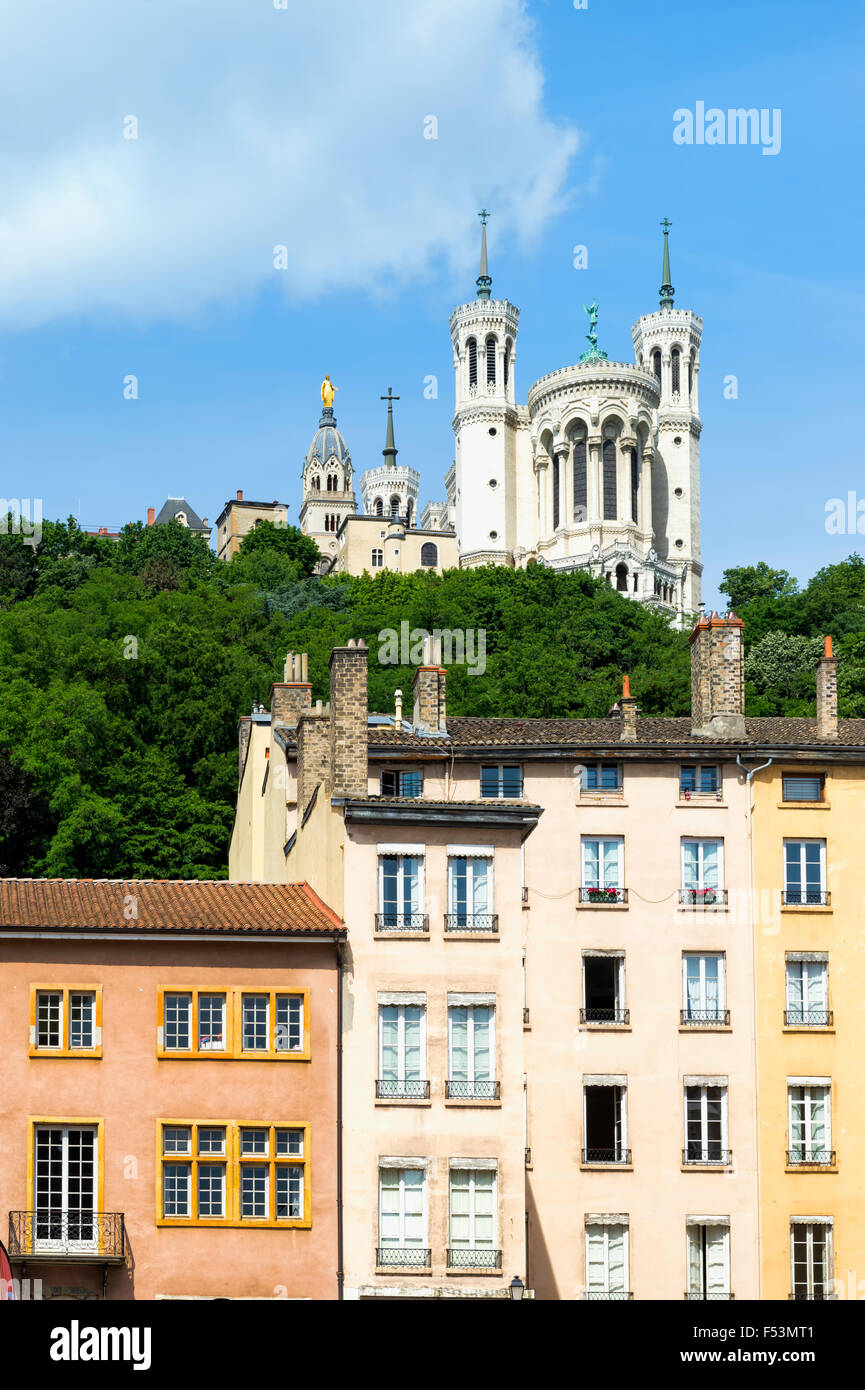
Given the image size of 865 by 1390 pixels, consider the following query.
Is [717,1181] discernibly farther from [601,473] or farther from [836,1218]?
[601,473]

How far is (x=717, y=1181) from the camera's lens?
44.7m

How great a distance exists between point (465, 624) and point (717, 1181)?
88.4 meters

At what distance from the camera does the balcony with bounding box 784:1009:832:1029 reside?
152 ft

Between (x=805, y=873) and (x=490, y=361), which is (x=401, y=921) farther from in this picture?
(x=490, y=361)

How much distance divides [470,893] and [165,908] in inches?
233

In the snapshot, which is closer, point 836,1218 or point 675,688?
point 836,1218

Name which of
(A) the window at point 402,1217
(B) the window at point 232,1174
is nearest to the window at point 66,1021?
(B) the window at point 232,1174

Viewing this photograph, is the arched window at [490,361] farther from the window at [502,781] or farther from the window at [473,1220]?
the window at [473,1220]

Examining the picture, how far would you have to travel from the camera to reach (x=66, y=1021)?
37.4 meters

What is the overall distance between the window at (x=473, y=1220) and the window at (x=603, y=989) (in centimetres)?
835

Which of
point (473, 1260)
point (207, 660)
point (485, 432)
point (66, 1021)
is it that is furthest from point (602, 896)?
point (485, 432)

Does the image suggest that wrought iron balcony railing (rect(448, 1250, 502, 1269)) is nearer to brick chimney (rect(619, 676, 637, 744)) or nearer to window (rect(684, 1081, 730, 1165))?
window (rect(684, 1081, 730, 1165))

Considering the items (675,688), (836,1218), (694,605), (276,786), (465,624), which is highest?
(694,605)
